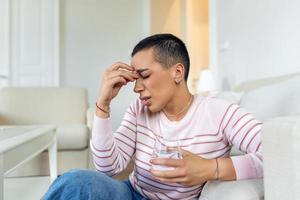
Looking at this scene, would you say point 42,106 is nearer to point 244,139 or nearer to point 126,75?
point 126,75

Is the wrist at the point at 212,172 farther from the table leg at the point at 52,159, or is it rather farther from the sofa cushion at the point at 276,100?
the table leg at the point at 52,159

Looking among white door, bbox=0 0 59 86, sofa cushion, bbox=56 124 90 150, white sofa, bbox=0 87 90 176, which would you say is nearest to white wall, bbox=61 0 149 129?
white door, bbox=0 0 59 86

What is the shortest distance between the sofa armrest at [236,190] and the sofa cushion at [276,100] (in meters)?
0.47

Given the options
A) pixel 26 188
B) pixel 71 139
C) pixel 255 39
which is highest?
pixel 255 39

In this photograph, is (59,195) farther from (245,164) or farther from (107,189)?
(245,164)

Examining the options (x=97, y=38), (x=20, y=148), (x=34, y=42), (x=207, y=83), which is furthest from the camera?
(x=97, y=38)

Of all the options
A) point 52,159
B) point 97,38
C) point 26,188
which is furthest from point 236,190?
point 97,38

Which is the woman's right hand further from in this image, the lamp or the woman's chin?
the lamp

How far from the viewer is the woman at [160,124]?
0.94 m

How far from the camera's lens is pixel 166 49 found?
998mm

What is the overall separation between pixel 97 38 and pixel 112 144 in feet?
14.2

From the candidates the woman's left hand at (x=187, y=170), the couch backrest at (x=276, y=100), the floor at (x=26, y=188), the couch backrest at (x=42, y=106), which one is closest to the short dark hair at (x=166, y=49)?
the woman's left hand at (x=187, y=170)

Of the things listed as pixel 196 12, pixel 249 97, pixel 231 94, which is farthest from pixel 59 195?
pixel 196 12

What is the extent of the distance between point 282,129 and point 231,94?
1.35m
